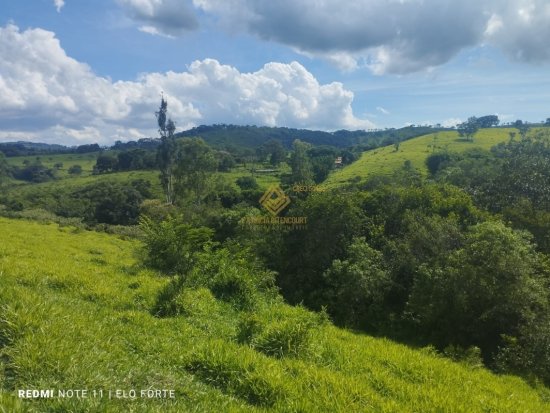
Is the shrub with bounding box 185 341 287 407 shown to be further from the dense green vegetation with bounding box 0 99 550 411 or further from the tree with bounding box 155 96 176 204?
the tree with bounding box 155 96 176 204

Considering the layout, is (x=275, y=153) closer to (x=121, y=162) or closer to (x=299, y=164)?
(x=299, y=164)

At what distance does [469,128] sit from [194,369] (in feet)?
659

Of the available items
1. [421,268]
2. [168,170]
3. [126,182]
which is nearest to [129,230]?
[168,170]

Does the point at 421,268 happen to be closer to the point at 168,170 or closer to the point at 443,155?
the point at 168,170

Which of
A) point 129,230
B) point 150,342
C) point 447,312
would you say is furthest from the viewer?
point 129,230

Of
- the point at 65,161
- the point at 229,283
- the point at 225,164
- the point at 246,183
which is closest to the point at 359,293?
the point at 229,283

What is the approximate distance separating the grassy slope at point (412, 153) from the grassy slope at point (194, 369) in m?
89.8

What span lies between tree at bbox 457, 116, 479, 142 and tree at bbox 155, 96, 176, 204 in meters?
138

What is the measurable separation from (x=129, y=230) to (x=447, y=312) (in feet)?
140

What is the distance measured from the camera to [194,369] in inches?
285

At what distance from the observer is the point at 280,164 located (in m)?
145

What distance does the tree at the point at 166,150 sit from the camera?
3164 inches

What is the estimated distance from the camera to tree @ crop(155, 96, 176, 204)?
8038 cm

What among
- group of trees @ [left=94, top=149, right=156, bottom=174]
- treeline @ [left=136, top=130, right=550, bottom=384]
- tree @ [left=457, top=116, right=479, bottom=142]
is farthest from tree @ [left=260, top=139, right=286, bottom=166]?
treeline @ [left=136, top=130, right=550, bottom=384]
